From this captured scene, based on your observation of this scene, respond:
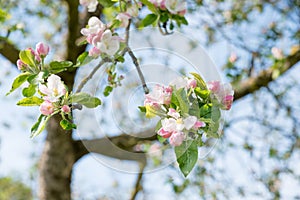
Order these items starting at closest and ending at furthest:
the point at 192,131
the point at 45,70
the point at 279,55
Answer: the point at 192,131, the point at 45,70, the point at 279,55

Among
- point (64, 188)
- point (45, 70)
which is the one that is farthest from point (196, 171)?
point (45, 70)

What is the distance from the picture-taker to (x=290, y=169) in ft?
9.84

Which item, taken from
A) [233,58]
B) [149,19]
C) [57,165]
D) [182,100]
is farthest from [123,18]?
[57,165]

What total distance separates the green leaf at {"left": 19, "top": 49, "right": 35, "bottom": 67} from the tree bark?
2.27 meters

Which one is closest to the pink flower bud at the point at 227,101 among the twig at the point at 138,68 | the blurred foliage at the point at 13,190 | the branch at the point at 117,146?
the twig at the point at 138,68

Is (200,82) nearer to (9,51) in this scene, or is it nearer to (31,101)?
(31,101)

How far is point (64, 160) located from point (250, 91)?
153cm

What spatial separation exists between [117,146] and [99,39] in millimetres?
1429

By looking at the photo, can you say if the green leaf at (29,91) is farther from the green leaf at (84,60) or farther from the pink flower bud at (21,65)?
the green leaf at (84,60)

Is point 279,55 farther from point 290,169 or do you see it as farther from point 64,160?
point 64,160

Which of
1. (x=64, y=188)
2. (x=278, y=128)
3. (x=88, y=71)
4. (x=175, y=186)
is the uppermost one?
(x=88, y=71)

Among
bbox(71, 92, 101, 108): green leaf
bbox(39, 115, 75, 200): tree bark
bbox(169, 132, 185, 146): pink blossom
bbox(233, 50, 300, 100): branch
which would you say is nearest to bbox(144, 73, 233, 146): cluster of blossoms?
bbox(169, 132, 185, 146): pink blossom

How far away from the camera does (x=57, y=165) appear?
11.5 feet

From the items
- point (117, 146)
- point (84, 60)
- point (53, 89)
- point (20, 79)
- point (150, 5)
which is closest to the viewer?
point (53, 89)
